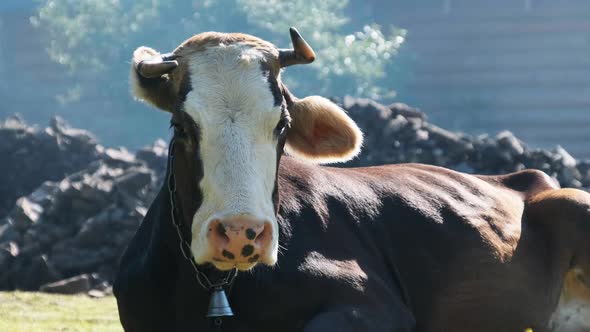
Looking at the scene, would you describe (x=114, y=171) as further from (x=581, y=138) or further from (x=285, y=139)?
(x=581, y=138)

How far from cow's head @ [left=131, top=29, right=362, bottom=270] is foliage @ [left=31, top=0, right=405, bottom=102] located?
33.0 m

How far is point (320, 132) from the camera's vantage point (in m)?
5.24

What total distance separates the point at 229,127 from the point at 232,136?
46mm

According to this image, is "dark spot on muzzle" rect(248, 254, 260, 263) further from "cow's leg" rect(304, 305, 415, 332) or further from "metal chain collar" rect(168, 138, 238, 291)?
"cow's leg" rect(304, 305, 415, 332)

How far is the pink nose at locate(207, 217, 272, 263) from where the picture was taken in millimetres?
4199

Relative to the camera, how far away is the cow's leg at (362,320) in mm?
4910

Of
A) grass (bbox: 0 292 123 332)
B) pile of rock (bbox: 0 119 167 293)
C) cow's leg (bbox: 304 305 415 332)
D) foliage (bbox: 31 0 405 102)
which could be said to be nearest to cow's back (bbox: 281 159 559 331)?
cow's leg (bbox: 304 305 415 332)

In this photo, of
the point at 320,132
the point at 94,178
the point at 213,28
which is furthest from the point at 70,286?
the point at 213,28

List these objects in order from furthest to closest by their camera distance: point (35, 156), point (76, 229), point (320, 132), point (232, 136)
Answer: point (35, 156)
point (76, 229)
point (320, 132)
point (232, 136)

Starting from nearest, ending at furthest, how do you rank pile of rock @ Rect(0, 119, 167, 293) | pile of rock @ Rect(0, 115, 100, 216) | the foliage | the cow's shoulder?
the cow's shoulder → pile of rock @ Rect(0, 119, 167, 293) → pile of rock @ Rect(0, 115, 100, 216) → the foliage

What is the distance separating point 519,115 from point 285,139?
115 ft

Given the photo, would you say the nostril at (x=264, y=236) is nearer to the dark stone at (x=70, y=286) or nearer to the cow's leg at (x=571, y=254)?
the cow's leg at (x=571, y=254)

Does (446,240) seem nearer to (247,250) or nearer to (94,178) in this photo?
(247,250)

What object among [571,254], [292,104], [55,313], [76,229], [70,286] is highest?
[292,104]
